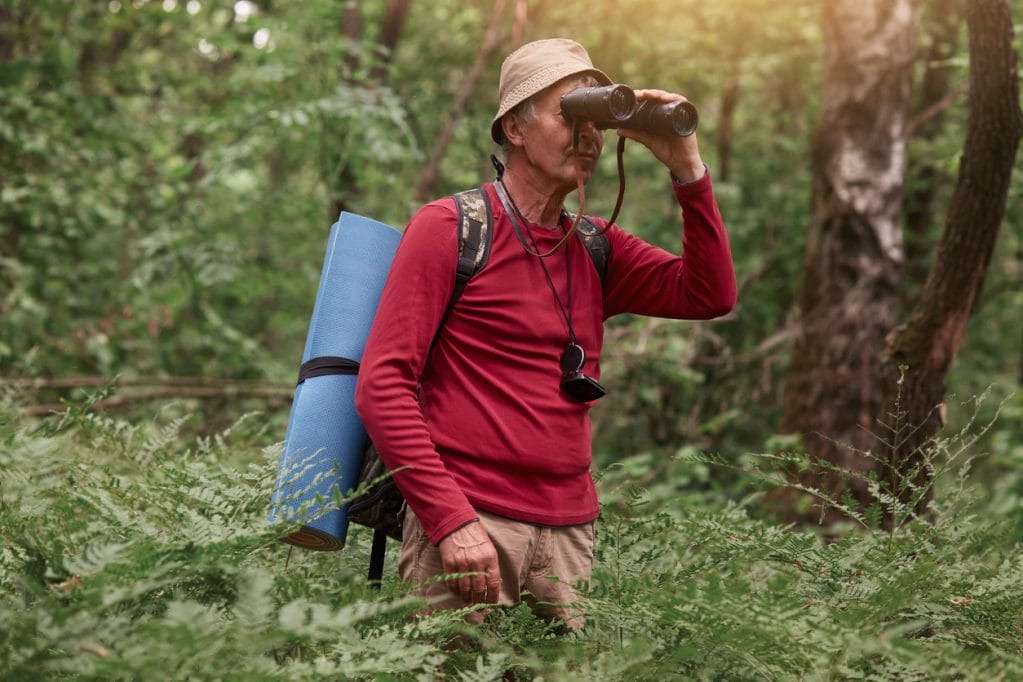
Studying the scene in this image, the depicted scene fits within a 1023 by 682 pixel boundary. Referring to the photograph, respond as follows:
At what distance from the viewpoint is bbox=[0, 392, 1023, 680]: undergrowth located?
71.7 inches

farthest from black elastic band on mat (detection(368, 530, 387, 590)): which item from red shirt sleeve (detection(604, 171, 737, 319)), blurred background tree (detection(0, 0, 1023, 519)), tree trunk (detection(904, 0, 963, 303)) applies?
tree trunk (detection(904, 0, 963, 303))

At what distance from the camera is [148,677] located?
1711 mm

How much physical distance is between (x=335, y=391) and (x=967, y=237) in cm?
245

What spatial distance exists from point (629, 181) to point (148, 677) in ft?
39.1

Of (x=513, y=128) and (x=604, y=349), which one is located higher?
(x=513, y=128)

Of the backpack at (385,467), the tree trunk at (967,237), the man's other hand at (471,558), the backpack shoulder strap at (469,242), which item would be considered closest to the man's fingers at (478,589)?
the man's other hand at (471,558)

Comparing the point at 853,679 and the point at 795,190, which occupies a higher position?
the point at 795,190

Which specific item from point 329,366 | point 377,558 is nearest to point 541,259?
point 329,366

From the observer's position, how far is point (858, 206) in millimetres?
5777

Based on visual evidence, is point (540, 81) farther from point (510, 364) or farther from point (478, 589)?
point (478, 589)

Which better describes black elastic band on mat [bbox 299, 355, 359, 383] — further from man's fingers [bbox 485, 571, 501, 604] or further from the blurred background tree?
the blurred background tree

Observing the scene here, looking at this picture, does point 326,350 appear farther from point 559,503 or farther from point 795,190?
point 795,190

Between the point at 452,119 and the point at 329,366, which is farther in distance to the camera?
the point at 452,119

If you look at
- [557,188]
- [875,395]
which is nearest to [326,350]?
[557,188]
